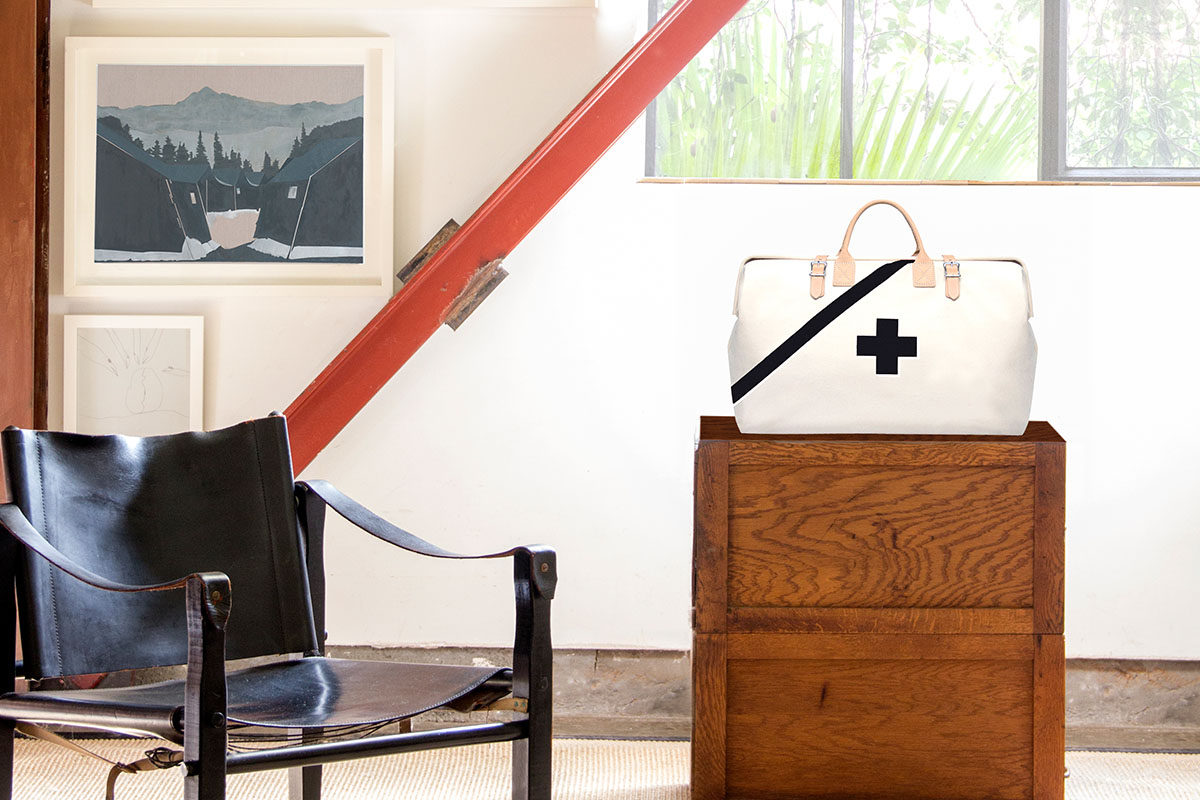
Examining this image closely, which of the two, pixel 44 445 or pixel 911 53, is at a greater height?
pixel 911 53

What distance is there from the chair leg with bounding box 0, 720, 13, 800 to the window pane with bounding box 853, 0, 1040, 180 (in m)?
2.17

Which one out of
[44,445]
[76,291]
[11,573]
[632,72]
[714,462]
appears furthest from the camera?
[76,291]

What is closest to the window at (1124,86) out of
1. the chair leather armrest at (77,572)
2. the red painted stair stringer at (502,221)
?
the red painted stair stringer at (502,221)

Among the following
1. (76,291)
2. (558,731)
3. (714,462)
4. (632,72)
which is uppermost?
(632,72)

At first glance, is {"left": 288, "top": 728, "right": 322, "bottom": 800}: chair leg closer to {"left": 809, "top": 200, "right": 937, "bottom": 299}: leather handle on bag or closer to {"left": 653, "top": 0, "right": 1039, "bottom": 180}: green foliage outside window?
{"left": 809, "top": 200, "right": 937, "bottom": 299}: leather handle on bag

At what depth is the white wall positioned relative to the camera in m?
2.66

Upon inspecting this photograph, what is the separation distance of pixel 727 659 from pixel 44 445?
1106 millimetres

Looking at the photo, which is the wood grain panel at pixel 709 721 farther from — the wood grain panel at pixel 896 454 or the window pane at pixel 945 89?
the window pane at pixel 945 89

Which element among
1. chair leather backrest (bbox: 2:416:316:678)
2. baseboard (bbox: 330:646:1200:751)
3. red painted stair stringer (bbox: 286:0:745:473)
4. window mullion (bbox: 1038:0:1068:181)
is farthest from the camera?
window mullion (bbox: 1038:0:1068:181)

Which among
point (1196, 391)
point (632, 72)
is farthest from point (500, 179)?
point (1196, 391)

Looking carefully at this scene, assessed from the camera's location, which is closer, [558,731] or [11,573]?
[11,573]

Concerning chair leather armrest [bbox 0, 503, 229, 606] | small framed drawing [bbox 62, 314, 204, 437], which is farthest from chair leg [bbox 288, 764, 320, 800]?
small framed drawing [bbox 62, 314, 204, 437]

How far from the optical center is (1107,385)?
105 inches

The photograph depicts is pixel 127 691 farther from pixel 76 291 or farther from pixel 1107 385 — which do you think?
→ pixel 1107 385
